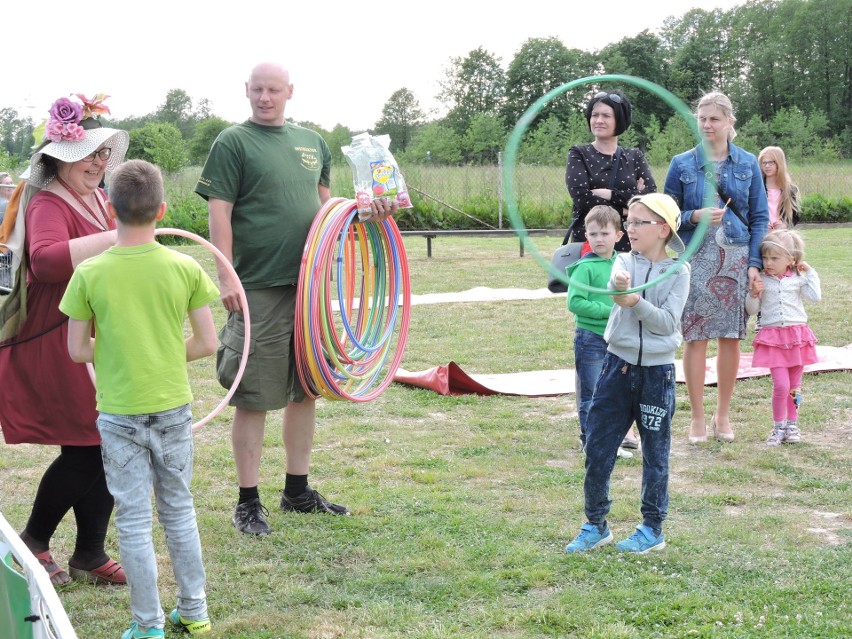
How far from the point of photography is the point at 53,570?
10.6 feet

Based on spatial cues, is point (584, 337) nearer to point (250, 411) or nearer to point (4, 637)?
point (250, 411)

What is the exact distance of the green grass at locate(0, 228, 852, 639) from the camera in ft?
9.57

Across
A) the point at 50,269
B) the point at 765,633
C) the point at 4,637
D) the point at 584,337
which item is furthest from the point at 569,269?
the point at 4,637

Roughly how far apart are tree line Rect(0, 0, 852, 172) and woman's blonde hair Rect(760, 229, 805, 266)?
0.94 m

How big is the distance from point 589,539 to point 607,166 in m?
1.94

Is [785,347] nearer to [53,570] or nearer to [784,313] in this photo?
[784,313]

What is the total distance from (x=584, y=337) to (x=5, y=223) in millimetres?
2629

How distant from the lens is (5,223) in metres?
3.12

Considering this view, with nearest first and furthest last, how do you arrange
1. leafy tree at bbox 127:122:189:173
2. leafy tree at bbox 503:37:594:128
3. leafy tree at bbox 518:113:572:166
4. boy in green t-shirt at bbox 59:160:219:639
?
boy in green t-shirt at bbox 59:160:219:639 → leafy tree at bbox 503:37:594:128 → leafy tree at bbox 518:113:572:166 → leafy tree at bbox 127:122:189:173

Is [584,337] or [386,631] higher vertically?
[584,337]

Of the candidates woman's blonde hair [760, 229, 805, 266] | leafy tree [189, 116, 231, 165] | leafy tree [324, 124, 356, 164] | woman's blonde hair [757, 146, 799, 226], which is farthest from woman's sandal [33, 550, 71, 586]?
leafy tree [189, 116, 231, 165]

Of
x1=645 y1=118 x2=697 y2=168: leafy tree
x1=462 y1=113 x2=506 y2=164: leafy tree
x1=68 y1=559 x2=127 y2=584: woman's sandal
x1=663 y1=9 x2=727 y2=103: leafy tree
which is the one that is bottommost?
x1=68 y1=559 x2=127 y2=584: woman's sandal

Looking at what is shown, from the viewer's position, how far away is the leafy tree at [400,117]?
41344 millimetres

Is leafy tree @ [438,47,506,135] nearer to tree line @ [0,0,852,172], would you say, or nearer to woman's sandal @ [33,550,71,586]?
tree line @ [0,0,852,172]
